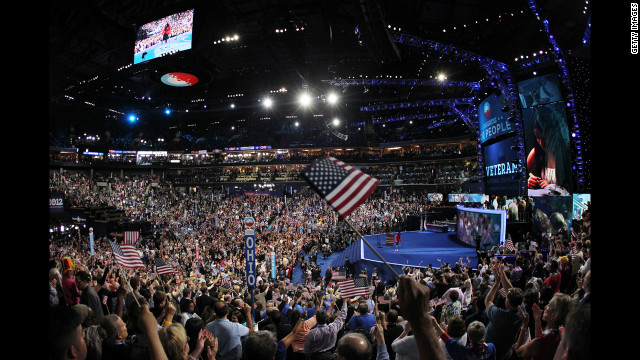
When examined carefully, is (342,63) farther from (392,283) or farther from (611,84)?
(611,84)

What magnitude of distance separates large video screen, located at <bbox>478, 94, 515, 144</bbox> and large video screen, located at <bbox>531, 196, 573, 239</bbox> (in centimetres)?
475

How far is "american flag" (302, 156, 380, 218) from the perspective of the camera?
12.7 feet

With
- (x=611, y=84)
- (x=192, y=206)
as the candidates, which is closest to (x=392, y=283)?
(x=611, y=84)

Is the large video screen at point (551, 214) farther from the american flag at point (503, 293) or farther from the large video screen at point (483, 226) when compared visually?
the american flag at point (503, 293)

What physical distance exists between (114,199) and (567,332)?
4128 centimetres

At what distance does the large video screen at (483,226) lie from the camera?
55.0ft

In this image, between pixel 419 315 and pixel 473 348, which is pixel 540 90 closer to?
pixel 473 348

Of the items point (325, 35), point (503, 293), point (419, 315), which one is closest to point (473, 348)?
point (419, 315)

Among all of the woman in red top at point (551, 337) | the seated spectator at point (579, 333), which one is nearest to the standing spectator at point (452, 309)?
the woman in red top at point (551, 337)

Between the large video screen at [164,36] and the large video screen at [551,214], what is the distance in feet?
56.9

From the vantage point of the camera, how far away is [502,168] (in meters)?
20.1

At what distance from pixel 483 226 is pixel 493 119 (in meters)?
6.82

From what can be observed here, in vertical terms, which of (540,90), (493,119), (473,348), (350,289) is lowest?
(350,289)

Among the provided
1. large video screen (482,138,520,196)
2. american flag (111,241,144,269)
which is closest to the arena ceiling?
large video screen (482,138,520,196)
